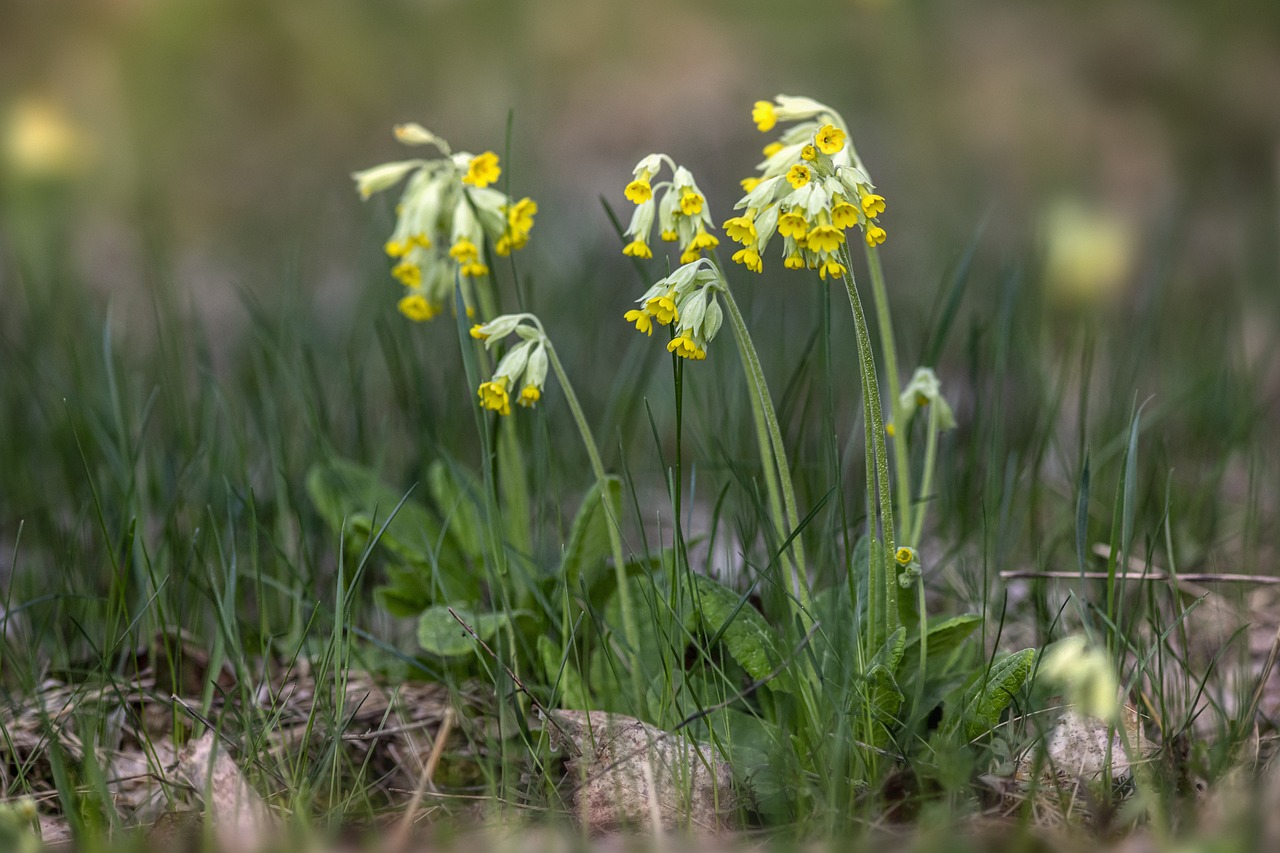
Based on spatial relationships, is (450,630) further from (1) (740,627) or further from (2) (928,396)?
(2) (928,396)

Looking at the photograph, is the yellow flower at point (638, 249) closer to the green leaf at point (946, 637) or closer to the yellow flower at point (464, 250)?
the yellow flower at point (464, 250)

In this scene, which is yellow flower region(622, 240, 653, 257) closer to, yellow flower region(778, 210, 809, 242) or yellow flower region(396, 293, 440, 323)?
yellow flower region(778, 210, 809, 242)

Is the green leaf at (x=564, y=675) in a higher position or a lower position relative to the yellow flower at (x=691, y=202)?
lower

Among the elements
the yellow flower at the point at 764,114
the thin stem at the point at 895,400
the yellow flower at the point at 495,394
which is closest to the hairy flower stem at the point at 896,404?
the thin stem at the point at 895,400

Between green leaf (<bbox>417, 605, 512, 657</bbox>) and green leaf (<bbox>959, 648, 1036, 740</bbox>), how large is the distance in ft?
2.37

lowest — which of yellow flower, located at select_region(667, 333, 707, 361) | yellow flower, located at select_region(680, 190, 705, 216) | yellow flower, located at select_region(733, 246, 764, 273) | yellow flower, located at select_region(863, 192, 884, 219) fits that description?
yellow flower, located at select_region(667, 333, 707, 361)

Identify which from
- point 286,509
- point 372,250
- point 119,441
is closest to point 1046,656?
point 286,509

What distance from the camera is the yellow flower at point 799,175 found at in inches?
59.3

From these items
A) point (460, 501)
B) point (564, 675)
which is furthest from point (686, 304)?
point (460, 501)

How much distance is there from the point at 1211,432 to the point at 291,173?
4.52m

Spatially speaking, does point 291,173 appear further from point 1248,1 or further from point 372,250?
point 1248,1

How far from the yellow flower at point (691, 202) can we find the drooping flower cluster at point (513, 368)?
0.31 m

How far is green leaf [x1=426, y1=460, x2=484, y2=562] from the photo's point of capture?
2051 mm

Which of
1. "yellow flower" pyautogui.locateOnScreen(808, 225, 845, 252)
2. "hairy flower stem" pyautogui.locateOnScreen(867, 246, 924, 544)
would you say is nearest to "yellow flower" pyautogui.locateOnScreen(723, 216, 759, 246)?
"yellow flower" pyautogui.locateOnScreen(808, 225, 845, 252)
